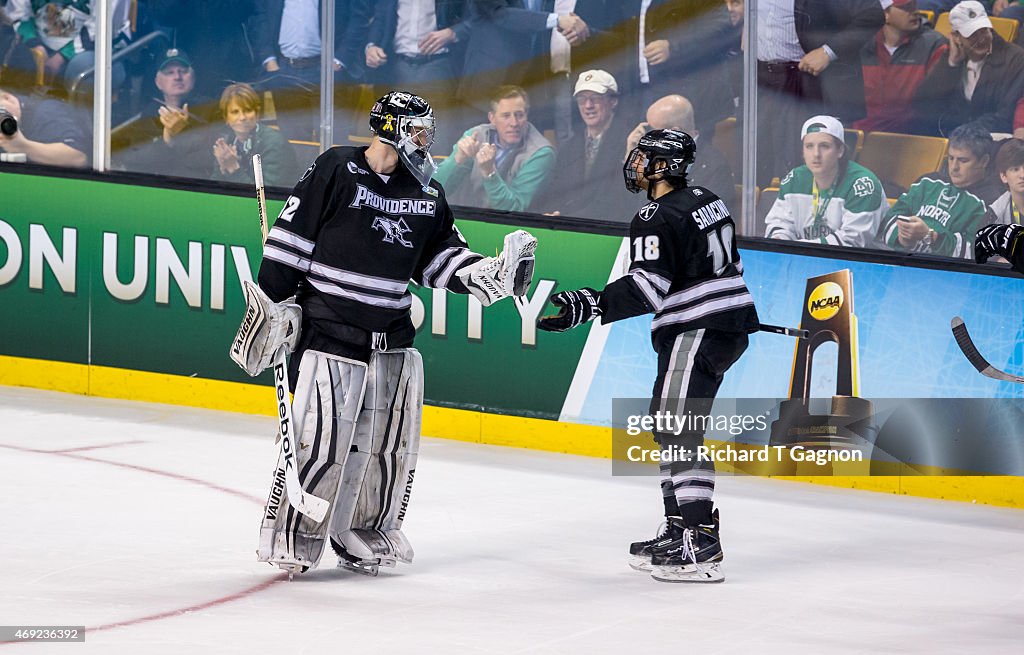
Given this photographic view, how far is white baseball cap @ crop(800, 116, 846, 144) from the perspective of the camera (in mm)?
7418

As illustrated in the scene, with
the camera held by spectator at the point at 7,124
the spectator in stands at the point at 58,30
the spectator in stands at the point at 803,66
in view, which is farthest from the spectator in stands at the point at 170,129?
the spectator in stands at the point at 803,66

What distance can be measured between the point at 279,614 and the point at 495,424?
3.08 meters

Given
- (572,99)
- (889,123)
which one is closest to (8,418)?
(572,99)

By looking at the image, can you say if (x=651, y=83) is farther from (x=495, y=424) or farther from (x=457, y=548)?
(x=457, y=548)

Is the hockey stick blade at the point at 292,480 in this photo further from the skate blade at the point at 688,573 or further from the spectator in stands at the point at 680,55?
the spectator in stands at the point at 680,55

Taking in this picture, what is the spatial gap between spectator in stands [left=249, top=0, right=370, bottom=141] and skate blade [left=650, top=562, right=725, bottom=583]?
3689 mm

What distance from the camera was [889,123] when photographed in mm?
7289

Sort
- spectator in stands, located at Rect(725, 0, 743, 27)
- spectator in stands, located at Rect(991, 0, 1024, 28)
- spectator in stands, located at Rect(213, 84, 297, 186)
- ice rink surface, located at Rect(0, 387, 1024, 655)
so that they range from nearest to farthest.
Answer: ice rink surface, located at Rect(0, 387, 1024, 655)
spectator in stands, located at Rect(991, 0, 1024, 28)
spectator in stands, located at Rect(725, 0, 743, 27)
spectator in stands, located at Rect(213, 84, 297, 186)

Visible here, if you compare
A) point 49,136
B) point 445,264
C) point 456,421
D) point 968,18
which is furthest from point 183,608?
point 49,136

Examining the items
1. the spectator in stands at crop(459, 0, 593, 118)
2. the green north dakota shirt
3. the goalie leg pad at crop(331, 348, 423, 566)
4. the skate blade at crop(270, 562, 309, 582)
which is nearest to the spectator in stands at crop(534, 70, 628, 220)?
the spectator in stands at crop(459, 0, 593, 118)

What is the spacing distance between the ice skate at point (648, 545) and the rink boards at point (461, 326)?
5.58ft

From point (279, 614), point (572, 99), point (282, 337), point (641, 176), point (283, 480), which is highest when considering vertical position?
point (572, 99)

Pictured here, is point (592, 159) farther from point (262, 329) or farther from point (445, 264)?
point (262, 329)

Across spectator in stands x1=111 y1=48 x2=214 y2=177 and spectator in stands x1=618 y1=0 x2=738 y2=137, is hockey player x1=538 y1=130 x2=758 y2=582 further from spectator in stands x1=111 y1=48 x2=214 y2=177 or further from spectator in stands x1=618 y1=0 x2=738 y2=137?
spectator in stands x1=111 y1=48 x2=214 y2=177
